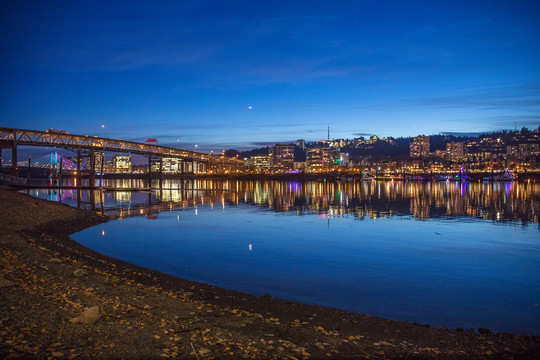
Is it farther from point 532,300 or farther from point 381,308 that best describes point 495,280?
point 381,308

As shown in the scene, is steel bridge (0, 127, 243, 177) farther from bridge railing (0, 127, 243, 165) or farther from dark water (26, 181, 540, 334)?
dark water (26, 181, 540, 334)

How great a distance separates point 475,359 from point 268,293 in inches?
258

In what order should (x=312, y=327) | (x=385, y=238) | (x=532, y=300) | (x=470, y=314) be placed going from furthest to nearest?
(x=385, y=238) < (x=532, y=300) < (x=470, y=314) < (x=312, y=327)

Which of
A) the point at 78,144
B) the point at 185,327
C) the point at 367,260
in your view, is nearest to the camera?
the point at 185,327

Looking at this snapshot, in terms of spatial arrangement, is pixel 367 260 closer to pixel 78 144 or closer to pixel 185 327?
pixel 185 327

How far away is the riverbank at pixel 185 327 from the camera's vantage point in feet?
21.6

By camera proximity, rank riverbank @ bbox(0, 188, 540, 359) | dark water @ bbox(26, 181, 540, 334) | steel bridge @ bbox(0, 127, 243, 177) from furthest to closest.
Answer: steel bridge @ bbox(0, 127, 243, 177) → dark water @ bbox(26, 181, 540, 334) → riverbank @ bbox(0, 188, 540, 359)

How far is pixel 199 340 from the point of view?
714 centimetres

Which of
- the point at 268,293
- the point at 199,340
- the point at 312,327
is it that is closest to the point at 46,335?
the point at 199,340

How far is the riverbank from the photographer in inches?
260

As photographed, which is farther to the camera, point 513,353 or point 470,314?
point 470,314

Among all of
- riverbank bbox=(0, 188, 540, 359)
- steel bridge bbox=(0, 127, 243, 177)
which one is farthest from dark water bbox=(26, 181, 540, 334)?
steel bridge bbox=(0, 127, 243, 177)

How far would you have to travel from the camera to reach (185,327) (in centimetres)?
780

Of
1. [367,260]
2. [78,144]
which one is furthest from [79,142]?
[367,260]
